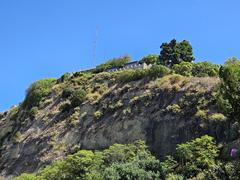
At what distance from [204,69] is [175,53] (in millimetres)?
7670

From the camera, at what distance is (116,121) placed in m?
56.1

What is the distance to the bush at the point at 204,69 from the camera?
60531 mm

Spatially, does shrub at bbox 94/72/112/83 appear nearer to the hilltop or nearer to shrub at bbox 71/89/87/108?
the hilltop

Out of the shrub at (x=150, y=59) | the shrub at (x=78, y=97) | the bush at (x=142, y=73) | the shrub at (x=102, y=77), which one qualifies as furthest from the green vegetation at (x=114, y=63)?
the bush at (x=142, y=73)

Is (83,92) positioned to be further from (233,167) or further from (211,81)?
(233,167)

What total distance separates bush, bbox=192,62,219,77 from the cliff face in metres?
4.67

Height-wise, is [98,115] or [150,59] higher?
[150,59]

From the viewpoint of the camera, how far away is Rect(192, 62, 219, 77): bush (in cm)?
6053

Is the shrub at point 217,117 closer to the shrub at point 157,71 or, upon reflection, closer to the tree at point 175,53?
the shrub at point 157,71

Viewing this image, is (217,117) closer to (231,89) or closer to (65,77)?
(231,89)

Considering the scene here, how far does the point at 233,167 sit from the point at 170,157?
278 inches

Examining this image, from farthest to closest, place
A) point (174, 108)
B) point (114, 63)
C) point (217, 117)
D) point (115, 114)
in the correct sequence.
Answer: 1. point (114, 63)
2. point (115, 114)
3. point (174, 108)
4. point (217, 117)

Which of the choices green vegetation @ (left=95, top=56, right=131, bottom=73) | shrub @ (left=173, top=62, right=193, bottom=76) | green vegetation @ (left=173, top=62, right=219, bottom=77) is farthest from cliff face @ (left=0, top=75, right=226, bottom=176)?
green vegetation @ (left=95, top=56, right=131, bottom=73)

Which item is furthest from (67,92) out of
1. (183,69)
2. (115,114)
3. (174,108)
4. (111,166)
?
(111,166)
